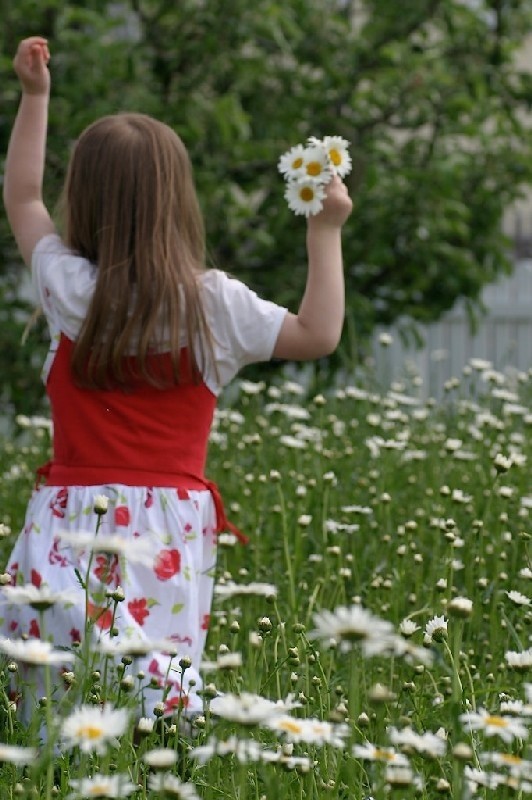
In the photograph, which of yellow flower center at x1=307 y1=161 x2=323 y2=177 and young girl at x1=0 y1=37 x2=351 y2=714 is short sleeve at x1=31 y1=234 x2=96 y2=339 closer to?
young girl at x1=0 y1=37 x2=351 y2=714

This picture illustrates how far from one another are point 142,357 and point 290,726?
1.21 metres

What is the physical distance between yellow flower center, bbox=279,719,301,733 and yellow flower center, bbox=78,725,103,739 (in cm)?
21

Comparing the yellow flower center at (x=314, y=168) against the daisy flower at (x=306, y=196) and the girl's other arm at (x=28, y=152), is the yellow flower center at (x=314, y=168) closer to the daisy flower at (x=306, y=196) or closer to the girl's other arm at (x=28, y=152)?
the daisy flower at (x=306, y=196)

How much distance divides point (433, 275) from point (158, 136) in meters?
3.68

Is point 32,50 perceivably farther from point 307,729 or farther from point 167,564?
point 307,729

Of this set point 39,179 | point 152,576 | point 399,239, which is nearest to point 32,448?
point 39,179

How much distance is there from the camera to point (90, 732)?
1.28m

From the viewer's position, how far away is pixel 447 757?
78.0 inches

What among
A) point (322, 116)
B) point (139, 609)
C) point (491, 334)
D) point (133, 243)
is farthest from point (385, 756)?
point (491, 334)

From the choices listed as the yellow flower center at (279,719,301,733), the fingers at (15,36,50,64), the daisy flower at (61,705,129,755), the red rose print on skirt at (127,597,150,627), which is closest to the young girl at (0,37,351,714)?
the red rose print on skirt at (127,597,150,627)

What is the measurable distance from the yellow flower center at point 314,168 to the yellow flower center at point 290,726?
1.29 meters

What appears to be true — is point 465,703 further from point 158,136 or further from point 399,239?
point 399,239

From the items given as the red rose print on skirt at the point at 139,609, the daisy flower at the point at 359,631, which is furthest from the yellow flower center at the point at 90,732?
the red rose print on skirt at the point at 139,609

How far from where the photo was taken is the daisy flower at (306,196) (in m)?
2.51
